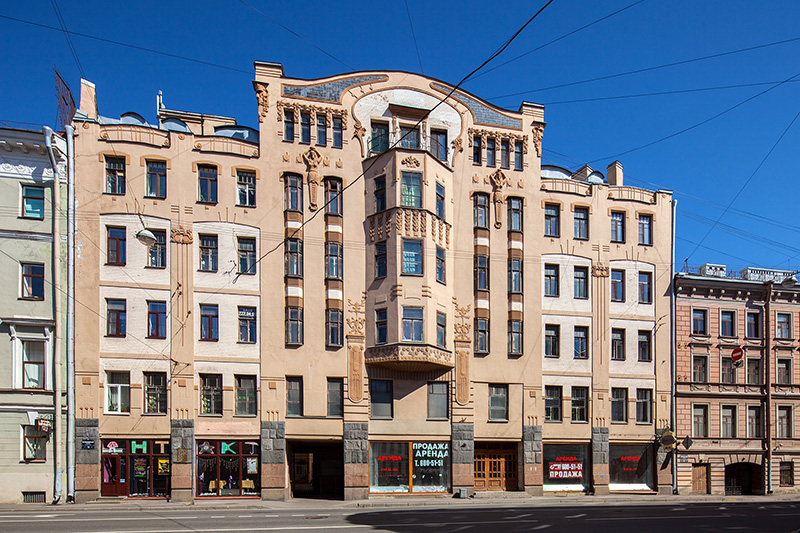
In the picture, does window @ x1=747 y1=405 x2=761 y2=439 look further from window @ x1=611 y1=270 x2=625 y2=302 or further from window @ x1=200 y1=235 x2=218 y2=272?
window @ x1=200 y1=235 x2=218 y2=272

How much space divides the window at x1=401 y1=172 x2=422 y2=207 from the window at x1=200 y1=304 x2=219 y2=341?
435 inches

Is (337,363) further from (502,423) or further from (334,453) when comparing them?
(502,423)

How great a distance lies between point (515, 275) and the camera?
35.8m

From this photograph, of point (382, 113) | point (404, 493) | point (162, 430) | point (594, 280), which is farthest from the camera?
point (594, 280)

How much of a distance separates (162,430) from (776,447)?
115 feet

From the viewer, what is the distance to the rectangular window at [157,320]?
30828 mm

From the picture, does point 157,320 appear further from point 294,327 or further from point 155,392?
point 294,327

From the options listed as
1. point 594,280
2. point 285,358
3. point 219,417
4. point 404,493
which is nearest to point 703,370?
point 594,280

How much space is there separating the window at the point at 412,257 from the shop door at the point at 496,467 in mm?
10310

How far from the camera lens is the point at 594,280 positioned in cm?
3694

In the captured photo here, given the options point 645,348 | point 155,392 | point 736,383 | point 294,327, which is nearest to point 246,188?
point 294,327

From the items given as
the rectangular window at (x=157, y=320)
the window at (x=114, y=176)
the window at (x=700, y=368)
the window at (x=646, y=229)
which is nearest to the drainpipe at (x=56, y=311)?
the window at (x=114, y=176)

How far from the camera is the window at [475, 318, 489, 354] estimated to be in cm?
3450

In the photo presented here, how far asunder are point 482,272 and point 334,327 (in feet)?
28.8
